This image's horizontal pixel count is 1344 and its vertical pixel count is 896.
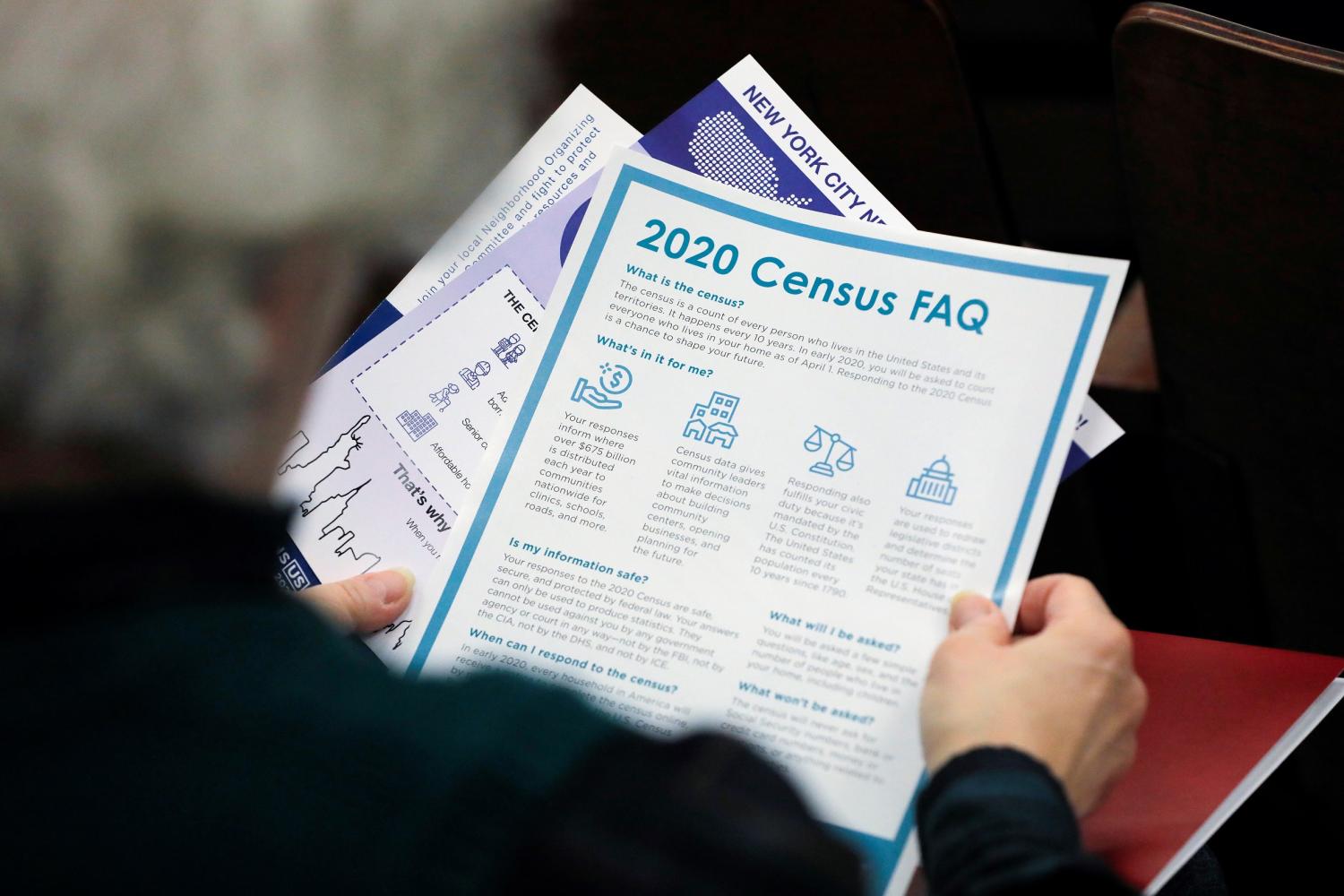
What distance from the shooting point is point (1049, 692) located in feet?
1.72

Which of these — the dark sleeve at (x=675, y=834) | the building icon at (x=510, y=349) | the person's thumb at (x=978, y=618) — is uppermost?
the building icon at (x=510, y=349)

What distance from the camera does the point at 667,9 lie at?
2.37 feet

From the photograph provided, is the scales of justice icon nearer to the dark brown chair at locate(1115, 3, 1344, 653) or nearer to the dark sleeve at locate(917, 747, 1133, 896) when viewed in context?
the dark sleeve at locate(917, 747, 1133, 896)

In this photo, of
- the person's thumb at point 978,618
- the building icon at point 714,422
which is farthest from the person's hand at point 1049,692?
the building icon at point 714,422

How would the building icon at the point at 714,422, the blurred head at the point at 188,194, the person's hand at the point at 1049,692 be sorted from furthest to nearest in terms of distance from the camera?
the building icon at the point at 714,422 → the person's hand at the point at 1049,692 → the blurred head at the point at 188,194

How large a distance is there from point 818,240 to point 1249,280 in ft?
1.03

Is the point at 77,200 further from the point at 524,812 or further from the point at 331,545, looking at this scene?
the point at 331,545

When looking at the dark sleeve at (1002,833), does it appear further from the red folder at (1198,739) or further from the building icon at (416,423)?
the building icon at (416,423)

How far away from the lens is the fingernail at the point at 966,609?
57 centimetres

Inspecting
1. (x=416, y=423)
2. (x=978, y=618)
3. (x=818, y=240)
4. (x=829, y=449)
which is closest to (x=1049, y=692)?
(x=978, y=618)

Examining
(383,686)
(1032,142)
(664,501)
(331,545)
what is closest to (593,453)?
(664,501)

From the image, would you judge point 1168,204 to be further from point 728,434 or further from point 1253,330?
point 728,434

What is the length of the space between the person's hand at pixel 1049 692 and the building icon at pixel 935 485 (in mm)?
53

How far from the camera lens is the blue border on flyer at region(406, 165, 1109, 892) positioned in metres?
0.56
